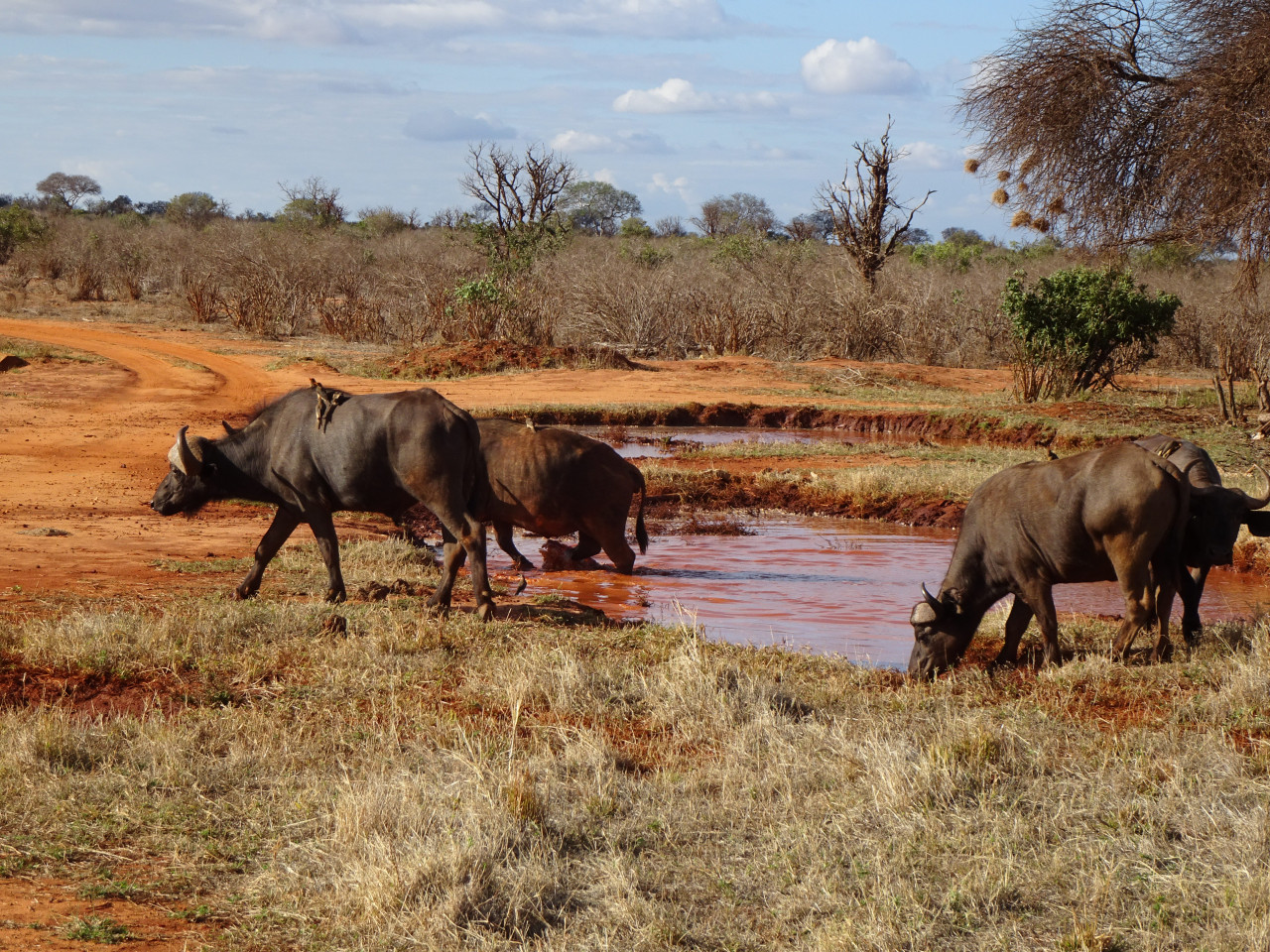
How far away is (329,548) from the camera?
9.05 metres

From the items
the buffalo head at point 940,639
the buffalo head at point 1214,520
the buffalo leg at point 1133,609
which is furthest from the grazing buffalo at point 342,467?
the buffalo head at point 1214,520

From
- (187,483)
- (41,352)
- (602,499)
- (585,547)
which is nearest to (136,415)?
(41,352)

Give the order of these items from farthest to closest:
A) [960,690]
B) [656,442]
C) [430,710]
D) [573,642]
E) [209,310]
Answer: [209,310], [656,442], [573,642], [960,690], [430,710]

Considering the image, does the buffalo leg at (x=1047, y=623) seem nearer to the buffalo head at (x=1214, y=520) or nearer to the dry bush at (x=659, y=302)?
the buffalo head at (x=1214, y=520)

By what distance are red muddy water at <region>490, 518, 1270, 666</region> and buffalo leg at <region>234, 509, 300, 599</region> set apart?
92.8 inches

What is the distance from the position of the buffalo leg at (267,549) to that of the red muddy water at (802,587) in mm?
2358

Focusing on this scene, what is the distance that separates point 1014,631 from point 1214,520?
142cm

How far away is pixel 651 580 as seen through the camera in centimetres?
1166

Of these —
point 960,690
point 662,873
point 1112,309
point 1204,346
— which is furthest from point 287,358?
point 662,873

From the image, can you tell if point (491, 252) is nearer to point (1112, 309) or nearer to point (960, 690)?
point (1112, 309)

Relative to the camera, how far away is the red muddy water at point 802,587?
9906 mm

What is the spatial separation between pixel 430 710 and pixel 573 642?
1.67 metres

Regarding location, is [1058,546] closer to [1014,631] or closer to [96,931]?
[1014,631]

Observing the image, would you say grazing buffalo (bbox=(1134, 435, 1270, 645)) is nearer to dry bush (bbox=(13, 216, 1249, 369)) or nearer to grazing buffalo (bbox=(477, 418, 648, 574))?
grazing buffalo (bbox=(477, 418, 648, 574))
